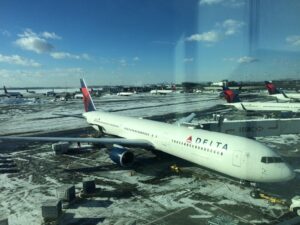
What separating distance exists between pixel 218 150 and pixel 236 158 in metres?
1.51

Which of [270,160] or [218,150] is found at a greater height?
[218,150]

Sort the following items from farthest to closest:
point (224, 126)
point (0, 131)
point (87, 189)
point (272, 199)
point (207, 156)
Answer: point (0, 131)
point (224, 126)
point (207, 156)
point (87, 189)
point (272, 199)

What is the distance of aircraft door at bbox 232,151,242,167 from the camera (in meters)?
18.7

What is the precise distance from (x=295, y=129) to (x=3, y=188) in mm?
31433

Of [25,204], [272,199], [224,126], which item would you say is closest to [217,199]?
[272,199]

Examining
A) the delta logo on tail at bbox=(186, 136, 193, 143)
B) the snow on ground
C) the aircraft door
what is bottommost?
the snow on ground

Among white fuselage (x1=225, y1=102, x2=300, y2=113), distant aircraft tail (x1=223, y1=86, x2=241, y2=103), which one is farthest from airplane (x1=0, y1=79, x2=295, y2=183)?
distant aircraft tail (x1=223, y1=86, x2=241, y2=103)

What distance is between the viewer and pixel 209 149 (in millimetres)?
20781

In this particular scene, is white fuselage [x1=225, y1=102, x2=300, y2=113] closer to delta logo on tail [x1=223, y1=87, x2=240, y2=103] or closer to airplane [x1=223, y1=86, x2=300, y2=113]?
airplane [x1=223, y1=86, x2=300, y2=113]

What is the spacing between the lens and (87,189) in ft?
64.0

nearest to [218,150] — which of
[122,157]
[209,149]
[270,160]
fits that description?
[209,149]

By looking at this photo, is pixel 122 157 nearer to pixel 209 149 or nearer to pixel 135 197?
pixel 135 197

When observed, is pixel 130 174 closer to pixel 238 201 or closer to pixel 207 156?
pixel 207 156

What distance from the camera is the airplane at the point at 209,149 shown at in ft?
58.9
